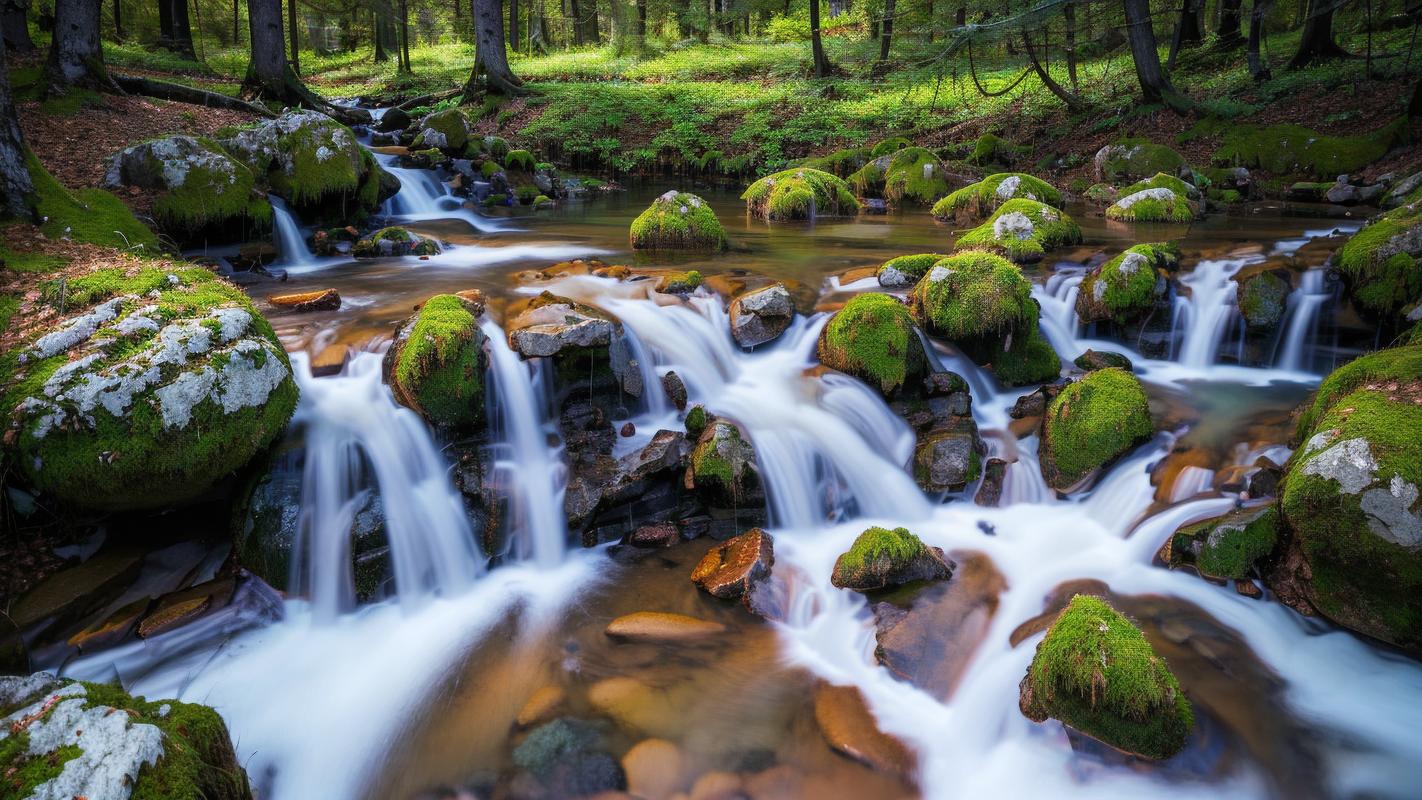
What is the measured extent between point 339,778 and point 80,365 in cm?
302

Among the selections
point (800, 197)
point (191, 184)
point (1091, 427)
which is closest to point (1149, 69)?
point (800, 197)

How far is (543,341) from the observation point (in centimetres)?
644

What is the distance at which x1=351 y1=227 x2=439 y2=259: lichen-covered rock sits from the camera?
34.7ft

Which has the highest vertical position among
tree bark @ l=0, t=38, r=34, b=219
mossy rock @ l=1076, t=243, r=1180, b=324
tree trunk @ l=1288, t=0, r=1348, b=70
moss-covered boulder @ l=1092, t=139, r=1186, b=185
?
tree trunk @ l=1288, t=0, r=1348, b=70

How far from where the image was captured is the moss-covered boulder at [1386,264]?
6859 mm

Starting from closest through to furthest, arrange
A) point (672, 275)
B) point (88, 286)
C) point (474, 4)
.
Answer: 1. point (88, 286)
2. point (672, 275)
3. point (474, 4)

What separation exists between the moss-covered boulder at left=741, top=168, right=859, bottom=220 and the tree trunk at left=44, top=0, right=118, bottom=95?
11.2m

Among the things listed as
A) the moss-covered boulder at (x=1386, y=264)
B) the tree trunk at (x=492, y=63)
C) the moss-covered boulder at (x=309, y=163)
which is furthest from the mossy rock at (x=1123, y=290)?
the tree trunk at (x=492, y=63)

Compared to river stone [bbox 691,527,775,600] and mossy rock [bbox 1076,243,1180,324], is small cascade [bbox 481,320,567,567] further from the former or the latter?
mossy rock [bbox 1076,243,1180,324]

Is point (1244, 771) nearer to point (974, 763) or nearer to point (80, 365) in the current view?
point (974, 763)

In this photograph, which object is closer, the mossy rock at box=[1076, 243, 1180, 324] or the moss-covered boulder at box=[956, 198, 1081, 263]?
the mossy rock at box=[1076, 243, 1180, 324]

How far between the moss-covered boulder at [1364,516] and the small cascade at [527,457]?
5.11 m

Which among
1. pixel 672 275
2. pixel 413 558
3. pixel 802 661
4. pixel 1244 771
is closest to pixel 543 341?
pixel 413 558

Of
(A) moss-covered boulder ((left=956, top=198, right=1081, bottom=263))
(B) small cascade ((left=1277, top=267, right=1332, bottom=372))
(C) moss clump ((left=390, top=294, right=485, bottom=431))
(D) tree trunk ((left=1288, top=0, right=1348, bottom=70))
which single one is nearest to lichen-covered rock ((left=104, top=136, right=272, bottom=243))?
(C) moss clump ((left=390, top=294, right=485, bottom=431))
